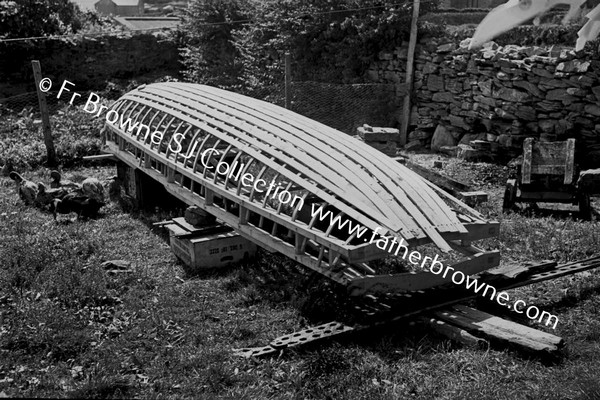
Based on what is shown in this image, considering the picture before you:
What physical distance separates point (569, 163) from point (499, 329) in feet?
14.5

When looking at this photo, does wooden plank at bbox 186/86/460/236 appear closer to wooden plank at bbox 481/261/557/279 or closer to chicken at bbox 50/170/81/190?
wooden plank at bbox 481/261/557/279

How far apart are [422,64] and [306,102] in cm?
269

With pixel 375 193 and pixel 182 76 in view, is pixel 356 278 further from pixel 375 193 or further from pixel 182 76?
pixel 182 76

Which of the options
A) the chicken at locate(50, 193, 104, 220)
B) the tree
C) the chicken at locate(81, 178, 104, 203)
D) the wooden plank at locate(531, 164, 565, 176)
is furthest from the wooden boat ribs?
the tree

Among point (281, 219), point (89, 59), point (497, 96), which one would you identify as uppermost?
point (89, 59)

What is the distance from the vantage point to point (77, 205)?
29.4ft

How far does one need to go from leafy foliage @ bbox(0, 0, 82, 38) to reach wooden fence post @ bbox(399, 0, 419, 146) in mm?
9814

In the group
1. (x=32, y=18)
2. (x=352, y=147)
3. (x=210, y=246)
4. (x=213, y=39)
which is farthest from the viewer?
(x=213, y=39)

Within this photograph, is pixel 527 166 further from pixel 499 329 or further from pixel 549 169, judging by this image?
pixel 499 329

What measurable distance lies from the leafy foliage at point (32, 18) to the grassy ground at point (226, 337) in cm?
1083

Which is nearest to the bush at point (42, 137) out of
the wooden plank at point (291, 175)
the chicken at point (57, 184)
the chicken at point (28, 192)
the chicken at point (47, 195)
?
the chicken at point (28, 192)

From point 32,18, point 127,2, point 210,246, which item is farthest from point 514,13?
point 127,2

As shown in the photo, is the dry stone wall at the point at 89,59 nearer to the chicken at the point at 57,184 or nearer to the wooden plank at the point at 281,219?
the chicken at the point at 57,184

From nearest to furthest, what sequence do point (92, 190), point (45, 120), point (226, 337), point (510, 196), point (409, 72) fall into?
point (226, 337)
point (510, 196)
point (92, 190)
point (45, 120)
point (409, 72)
